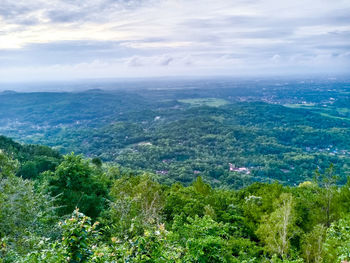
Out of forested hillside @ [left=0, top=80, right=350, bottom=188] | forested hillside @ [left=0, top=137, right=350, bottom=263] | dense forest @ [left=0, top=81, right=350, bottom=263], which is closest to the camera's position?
forested hillside @ [left=0, top=137, right=350, bottom=263]

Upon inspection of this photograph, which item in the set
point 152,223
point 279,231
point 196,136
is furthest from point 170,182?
point 196,136

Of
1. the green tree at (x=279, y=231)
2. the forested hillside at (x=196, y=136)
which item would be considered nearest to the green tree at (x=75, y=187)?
the green tree at (x=279, y=231)

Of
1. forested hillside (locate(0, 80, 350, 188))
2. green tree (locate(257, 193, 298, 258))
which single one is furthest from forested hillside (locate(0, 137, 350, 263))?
forested hillside (locate(0, 80, 350, 188))

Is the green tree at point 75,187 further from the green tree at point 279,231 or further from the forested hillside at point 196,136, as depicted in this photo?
the forested hillside at point 196,136

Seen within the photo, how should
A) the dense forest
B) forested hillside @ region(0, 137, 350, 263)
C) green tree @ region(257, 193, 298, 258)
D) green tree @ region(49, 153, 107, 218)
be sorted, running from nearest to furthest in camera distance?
forested hillside @ region(0, 137, 350, 263), the dense forest, green tree @ region(257, 193, 298, 258), green tree @ region(49, 153, 107, 218)

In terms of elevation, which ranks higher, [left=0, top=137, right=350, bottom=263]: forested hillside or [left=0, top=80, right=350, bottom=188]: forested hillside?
[left=0, top=137, right=350, bottom=263]: forested hillside

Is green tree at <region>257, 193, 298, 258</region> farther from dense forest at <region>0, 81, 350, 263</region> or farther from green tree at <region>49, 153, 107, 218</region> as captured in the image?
green tree at <region>49, 153, 107, 218</region>

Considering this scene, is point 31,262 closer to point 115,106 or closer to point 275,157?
point 275,157

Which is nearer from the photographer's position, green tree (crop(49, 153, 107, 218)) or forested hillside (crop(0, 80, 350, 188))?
green tree (crop(49, 153, 107, 218))

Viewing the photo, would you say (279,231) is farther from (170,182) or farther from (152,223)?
(170,182)
